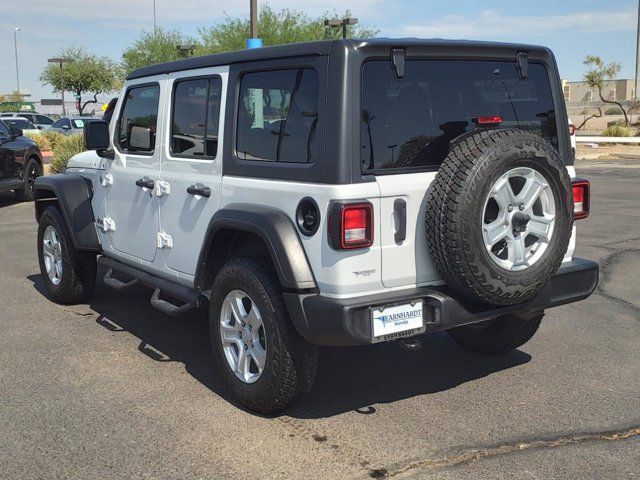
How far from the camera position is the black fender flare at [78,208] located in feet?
19.6

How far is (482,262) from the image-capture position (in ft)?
11.8

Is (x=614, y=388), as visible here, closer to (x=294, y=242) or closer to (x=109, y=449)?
(x=294, y=242)

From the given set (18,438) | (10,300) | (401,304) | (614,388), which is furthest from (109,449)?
(10,300)

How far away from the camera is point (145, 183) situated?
16.7 feet

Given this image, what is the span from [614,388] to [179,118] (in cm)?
318

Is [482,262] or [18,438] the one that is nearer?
[482,262]

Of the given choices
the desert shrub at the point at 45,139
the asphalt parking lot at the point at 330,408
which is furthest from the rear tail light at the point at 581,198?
the desert shrub at the point at 45,139

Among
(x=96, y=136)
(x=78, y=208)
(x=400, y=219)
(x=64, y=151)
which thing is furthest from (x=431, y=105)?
(x=64, y=151)

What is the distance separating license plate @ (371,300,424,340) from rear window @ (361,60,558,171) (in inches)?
27.2

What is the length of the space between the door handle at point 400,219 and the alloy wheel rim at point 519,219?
383 mm

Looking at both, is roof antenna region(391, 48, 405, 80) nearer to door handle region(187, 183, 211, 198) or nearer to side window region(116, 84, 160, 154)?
door handle region(187, 183, 211, 198)

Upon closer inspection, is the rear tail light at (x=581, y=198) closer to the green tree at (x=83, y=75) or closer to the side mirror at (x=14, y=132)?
the side mirror at (x=14, y=132)

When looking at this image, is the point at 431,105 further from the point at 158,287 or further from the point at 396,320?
the point at 158,287

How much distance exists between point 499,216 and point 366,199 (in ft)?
2.30
